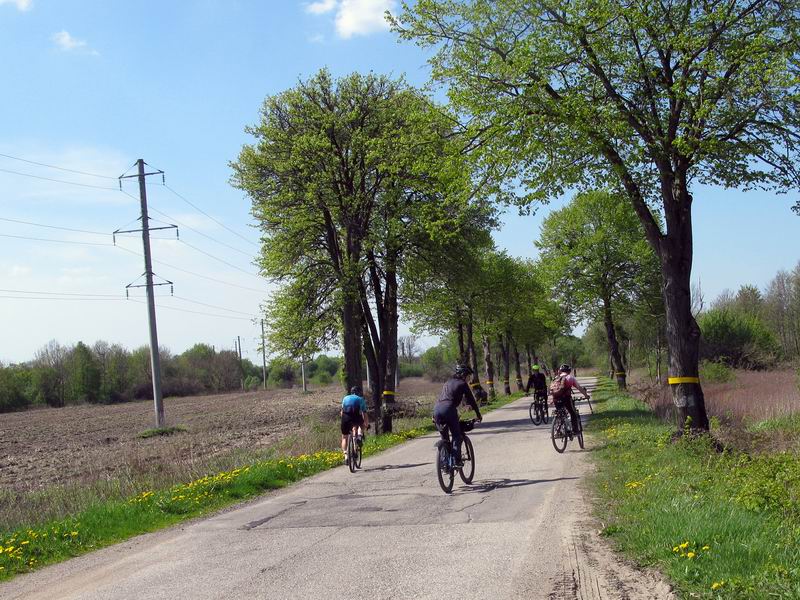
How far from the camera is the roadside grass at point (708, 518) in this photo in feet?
17.7

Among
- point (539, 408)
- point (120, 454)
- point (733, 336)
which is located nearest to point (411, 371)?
point (733, 336)

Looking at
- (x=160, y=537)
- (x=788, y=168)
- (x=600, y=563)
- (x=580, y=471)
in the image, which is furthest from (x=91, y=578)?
(x=788, y=168)

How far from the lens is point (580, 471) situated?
12859 millimetres

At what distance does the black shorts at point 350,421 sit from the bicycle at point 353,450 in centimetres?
9

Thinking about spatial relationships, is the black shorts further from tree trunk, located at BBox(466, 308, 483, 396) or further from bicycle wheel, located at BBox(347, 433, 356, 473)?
tree trunk, located at BBox(466, 308, 483, 396)

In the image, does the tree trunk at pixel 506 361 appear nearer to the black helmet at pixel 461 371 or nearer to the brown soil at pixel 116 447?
the brown soil at pixel 116 447

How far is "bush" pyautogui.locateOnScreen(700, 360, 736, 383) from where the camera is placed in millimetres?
38031

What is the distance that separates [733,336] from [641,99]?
1655 inches

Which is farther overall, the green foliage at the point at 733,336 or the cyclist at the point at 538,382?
the green foliage at the point at 733,336

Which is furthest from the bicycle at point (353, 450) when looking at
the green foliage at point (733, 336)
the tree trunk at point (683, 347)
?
the green foliage at point (733, 336)

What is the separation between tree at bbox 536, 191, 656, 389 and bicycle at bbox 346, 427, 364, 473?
86.9 ft

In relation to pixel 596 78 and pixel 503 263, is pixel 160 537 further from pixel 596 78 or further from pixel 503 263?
pixel 503 263

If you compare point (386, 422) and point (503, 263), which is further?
point (503, 263)

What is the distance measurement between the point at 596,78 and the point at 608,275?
1096 inches
